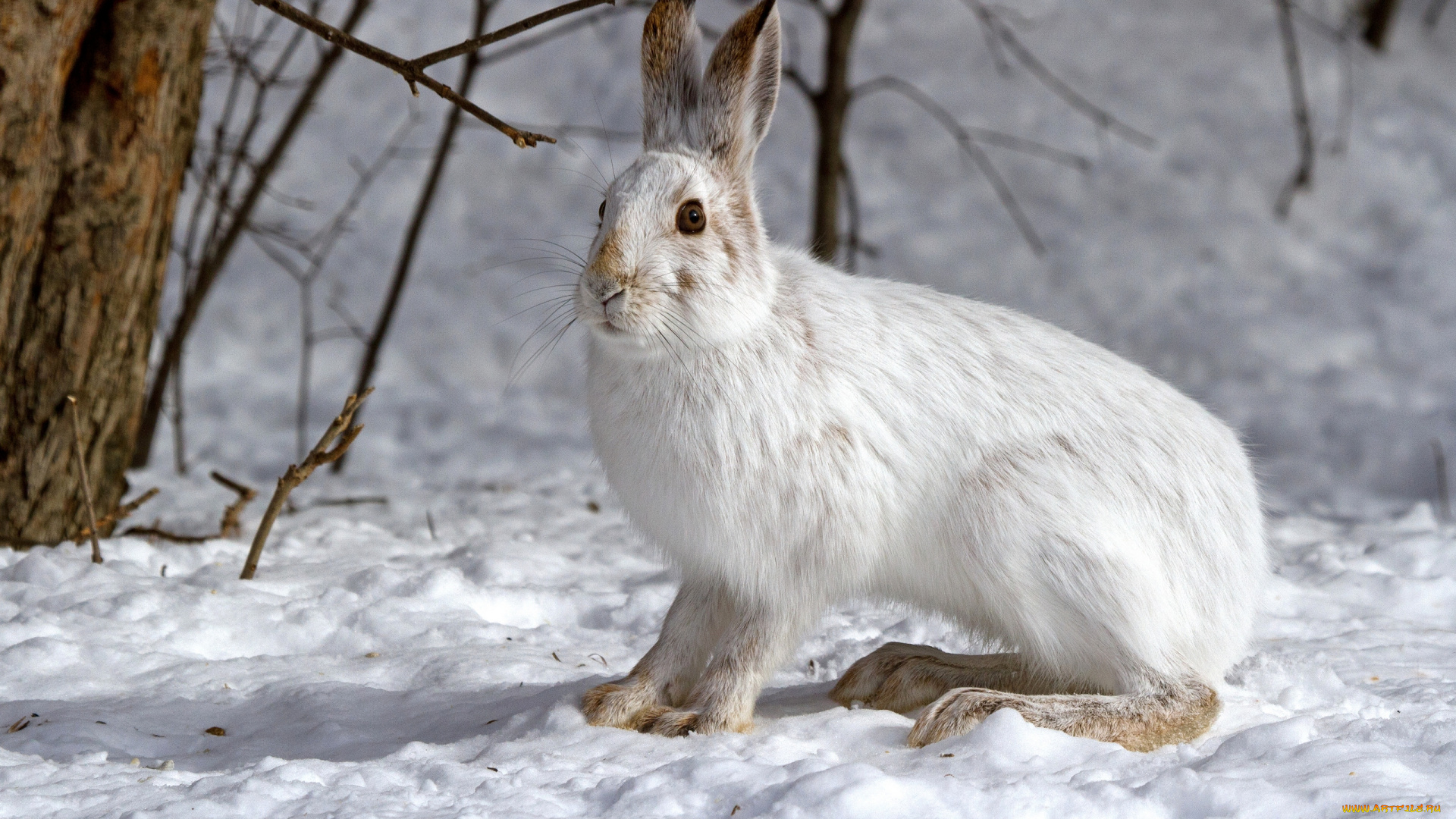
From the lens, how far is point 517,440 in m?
8.14

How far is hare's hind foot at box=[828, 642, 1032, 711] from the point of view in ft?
9.61

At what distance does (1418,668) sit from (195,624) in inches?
121

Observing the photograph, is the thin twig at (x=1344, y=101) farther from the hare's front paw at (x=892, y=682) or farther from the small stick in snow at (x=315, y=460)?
the small stick in snow at (x=315, y=460)

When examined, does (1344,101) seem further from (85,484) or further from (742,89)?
(85,484)

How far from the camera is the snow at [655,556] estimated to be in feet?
7.93

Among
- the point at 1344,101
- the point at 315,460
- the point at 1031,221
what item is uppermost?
the point at 1344,101

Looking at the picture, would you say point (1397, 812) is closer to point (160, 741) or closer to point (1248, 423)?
point (160, 741)

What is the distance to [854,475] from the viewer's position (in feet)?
8.87

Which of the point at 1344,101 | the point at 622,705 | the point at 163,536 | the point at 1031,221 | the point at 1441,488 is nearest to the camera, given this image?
the point at 622,705

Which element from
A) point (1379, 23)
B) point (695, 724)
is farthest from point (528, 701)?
point (1379, 23)

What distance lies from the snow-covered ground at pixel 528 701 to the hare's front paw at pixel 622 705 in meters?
0.04

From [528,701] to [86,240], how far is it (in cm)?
212

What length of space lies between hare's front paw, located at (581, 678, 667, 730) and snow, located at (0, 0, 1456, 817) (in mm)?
43

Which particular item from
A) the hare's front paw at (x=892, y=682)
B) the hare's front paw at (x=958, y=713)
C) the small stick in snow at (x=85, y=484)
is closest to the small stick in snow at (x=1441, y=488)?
the hare's front paw at (x=892, y=682)
